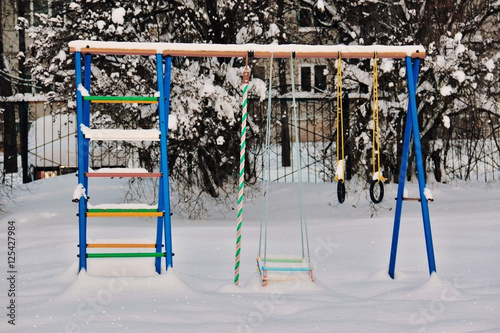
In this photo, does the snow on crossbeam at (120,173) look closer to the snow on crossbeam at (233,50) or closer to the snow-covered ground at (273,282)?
the snow-covered ground at (273,282)

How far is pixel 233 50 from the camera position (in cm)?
529

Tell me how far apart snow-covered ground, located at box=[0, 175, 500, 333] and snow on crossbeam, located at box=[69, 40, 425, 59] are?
1708 millimetres

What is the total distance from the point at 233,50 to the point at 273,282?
1.90m

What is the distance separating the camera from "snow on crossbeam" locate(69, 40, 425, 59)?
5.22m

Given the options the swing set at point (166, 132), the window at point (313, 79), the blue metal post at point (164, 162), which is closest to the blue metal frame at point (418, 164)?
the swing set at point (166, 132)

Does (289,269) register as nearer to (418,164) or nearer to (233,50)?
(418,164)

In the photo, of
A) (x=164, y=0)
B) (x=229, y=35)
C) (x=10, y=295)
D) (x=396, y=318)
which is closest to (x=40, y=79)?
(x=164, y=0)

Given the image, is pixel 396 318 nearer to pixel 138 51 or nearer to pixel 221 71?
pixel 138 51

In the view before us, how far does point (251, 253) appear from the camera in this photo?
680 cm

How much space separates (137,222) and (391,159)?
431 cm

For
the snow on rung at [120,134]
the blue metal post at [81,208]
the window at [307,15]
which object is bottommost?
the blue metal post at [81,208]

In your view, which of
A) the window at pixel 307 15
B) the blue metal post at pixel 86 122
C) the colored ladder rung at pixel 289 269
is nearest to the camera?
the colored ladder rung at pixel 289 269

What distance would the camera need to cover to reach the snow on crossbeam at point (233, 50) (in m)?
5.22

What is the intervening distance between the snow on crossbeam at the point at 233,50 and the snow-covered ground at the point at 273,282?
5.61 ft
